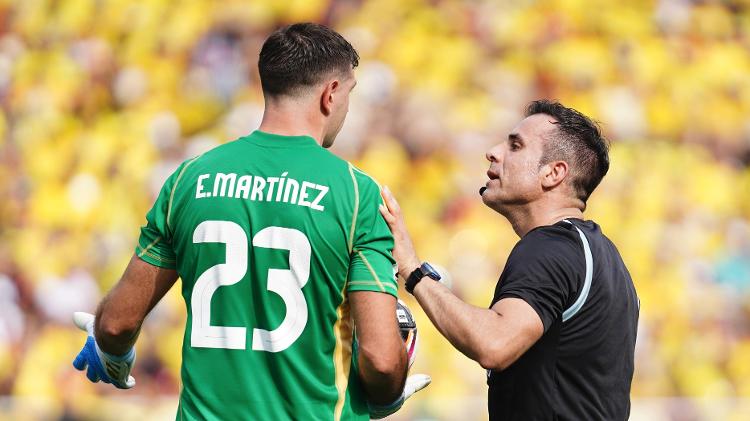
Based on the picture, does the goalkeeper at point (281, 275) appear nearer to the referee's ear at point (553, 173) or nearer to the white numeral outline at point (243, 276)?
the white numeral outline at point (243, 276)

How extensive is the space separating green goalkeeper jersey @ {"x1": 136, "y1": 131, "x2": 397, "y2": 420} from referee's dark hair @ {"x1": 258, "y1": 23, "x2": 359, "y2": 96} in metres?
0.20

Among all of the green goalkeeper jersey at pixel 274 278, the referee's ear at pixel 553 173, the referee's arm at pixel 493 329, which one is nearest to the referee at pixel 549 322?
the referee's arm at pixel 493 329

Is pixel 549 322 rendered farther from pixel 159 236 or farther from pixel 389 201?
pixel 159 236

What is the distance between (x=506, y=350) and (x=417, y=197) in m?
4.05

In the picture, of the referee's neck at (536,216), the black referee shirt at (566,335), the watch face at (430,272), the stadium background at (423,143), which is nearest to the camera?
the black referee shirt at (566,335)

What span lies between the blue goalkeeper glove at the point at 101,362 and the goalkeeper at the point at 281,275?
350 millimetres

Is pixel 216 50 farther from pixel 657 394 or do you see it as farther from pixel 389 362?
pixel 389 362

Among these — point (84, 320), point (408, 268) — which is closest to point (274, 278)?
point (408, 268)

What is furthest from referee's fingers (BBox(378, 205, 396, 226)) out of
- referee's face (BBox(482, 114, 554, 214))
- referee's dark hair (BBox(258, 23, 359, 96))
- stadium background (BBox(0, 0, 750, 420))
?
stadium background (BBox(0, 0, 750, 420))

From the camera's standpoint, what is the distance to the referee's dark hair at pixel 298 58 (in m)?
2.41

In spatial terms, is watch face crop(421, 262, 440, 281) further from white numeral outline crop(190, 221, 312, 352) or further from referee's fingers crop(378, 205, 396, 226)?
white numeral outline crop(190, 221, 312, 352)

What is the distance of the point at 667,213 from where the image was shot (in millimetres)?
6586

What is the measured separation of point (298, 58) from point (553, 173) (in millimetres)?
975

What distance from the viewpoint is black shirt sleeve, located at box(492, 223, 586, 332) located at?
2.56 metres
